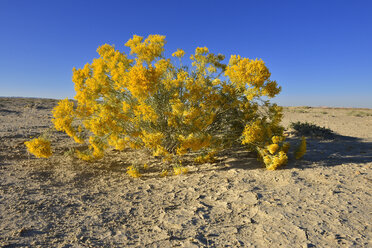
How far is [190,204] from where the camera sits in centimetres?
334

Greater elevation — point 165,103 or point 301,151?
point 165,103

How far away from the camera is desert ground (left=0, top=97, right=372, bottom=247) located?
2.51 m

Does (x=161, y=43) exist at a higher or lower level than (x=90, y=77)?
higher

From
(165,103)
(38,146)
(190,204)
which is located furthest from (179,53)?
(38,146)

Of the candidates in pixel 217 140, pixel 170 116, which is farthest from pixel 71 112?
pixel 217 140

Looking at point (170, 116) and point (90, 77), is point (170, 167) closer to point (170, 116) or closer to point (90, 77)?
point (170, 116)

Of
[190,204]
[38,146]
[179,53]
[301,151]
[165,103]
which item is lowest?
[190,204]

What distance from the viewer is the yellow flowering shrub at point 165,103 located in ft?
13.6

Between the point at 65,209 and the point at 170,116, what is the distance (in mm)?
2138

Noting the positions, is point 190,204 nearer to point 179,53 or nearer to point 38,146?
point 38,146

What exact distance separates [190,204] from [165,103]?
6.78ft

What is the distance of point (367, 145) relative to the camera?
6.75 metres

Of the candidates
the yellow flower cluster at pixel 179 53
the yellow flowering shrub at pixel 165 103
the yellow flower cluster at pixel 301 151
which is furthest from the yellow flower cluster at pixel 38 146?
the yellow flower cluster at pixel 301 151

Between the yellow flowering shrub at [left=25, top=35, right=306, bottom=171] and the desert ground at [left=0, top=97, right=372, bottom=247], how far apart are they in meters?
0.49
